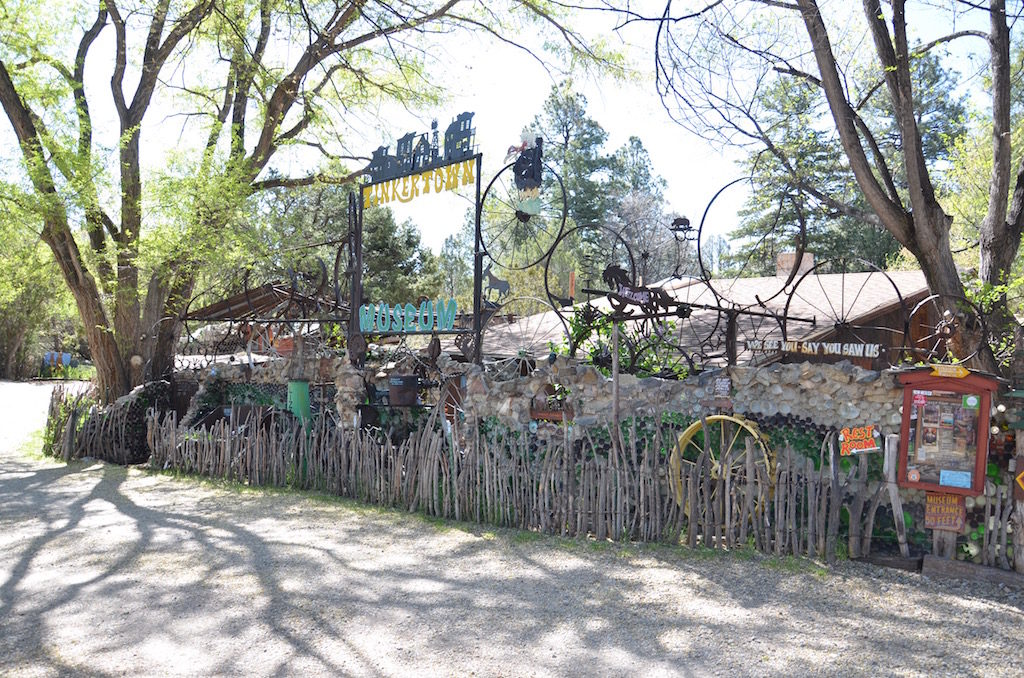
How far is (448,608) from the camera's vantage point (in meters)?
5.50

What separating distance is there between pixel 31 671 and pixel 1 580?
2173mm

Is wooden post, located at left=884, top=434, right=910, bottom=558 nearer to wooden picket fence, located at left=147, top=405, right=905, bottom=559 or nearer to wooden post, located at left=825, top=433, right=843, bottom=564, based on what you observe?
wooden picket fence, located at left=147, top=405, right=905, bottom=559

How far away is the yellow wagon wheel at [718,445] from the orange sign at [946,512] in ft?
3.87

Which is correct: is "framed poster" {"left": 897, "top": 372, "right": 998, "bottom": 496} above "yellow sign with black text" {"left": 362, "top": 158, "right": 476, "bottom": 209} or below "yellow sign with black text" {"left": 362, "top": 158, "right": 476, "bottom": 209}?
below

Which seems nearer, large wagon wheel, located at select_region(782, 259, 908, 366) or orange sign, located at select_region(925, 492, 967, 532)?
orange sign, located at select_region(925, 492, 967, 532)

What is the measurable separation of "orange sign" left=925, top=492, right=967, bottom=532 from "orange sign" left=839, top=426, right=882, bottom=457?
0.54m

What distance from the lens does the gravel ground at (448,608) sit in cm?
456

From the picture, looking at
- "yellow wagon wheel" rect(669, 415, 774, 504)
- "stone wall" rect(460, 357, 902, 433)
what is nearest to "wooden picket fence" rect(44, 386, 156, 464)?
"stone wall" rect(460, 357, 902, 433)

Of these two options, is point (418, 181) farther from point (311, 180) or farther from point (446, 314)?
point (311, 180)

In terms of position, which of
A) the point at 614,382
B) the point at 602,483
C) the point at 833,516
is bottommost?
the point at 833,516

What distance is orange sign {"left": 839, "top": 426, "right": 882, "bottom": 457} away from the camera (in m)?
6.38

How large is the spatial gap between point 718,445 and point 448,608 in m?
3.04

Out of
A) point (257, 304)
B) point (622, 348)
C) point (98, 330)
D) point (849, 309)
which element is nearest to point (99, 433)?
point (98, 330)

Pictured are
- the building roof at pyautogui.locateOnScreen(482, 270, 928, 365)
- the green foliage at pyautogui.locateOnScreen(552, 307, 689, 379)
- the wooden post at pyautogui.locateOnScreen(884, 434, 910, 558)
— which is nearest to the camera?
the wooden post at pyautogui.locateOnScreen(884, 434, 910, 558)
